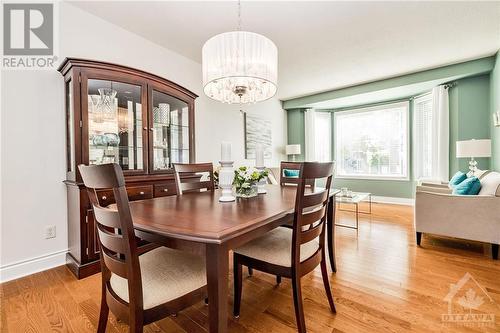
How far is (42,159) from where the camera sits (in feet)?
6.63

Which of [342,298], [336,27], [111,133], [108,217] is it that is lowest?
[342,298]

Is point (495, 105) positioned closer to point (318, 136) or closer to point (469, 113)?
point (469, 113)

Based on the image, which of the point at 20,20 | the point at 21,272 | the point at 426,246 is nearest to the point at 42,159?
the point at 21,272

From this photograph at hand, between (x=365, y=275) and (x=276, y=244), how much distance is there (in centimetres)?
107

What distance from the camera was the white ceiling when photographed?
219cm

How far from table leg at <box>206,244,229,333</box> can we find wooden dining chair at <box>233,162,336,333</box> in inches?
17.8

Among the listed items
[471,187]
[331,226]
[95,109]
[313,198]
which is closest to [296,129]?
[471,187]

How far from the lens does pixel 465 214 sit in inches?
89.0

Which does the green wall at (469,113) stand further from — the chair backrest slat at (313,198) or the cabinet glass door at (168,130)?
the cabinet glass door at (168,130)

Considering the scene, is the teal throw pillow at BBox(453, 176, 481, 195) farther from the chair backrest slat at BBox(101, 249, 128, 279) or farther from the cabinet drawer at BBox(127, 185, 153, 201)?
the cabinet drawer at BBox(127, 185, 153, 201)

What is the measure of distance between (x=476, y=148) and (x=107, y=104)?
4.54 m

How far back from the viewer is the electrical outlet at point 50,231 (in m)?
2.04

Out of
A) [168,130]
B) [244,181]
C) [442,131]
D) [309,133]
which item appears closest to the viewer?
[244,181]

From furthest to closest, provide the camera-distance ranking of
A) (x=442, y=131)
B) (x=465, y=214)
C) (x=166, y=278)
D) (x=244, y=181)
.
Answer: (x=442, y=131) → (x=465, y=214) → (x=244, y=181) → (x=166, y=278)
